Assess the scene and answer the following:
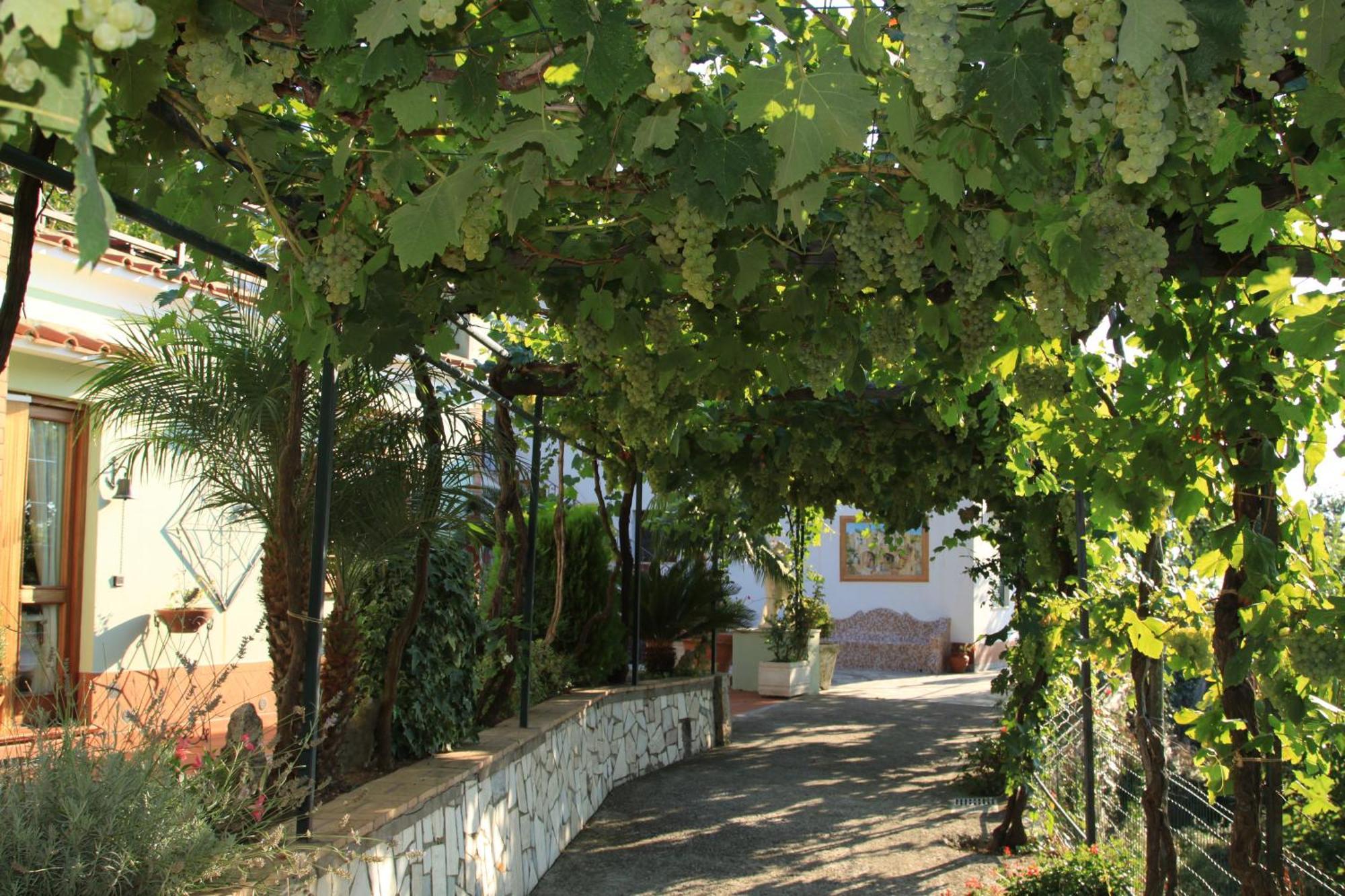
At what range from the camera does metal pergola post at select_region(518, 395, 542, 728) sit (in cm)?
575

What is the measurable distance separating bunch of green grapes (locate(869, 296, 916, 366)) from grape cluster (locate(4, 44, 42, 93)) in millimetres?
3141

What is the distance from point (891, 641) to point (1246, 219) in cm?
1734

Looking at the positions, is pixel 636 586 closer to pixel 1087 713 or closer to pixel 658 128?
pixel 1087 713

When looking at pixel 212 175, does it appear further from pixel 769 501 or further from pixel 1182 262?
pixel 769 501

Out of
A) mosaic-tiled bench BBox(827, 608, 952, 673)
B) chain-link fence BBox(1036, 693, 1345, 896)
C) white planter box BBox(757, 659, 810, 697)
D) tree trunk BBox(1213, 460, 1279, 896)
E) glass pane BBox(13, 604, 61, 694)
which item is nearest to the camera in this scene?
tree trunk BBox(1213, 460, 1279, 896)

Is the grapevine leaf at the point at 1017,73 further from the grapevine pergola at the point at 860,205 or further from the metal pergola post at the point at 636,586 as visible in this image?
the metal pergola post at the point at 636,586

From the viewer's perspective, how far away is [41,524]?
7238 millimetres

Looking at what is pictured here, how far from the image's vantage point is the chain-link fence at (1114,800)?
18.4ft

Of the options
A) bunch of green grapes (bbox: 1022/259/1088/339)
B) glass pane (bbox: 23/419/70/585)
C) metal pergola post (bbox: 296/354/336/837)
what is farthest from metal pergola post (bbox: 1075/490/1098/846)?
glass pane (bbox: 23/419/70/585)

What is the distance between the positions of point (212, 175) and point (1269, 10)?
2221 mm

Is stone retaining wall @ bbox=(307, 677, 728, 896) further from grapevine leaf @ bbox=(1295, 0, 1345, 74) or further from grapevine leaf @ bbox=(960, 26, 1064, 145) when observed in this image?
grapevine leaf @ bbox=(1295, 0, 1345, 74)

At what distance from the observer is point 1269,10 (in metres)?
1.65

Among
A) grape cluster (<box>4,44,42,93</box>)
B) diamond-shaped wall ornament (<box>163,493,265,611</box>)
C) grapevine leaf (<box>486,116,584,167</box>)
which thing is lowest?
diamond-shaped wall ornament (<box>163,493,265,611</box>)

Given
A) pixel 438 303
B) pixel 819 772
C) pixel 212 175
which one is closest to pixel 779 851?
pixel 819 772
